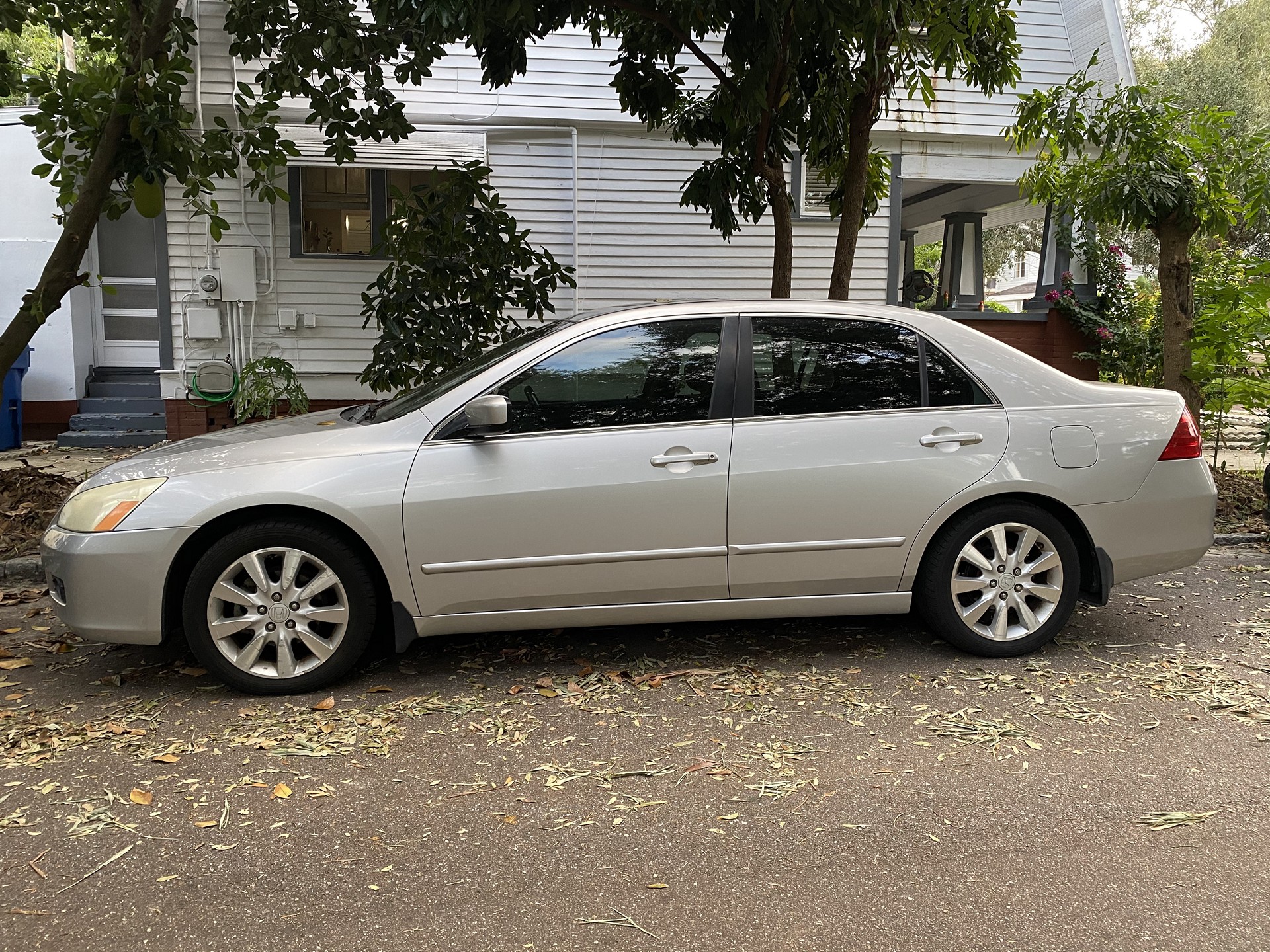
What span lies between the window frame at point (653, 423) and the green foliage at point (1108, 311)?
9.07 metres

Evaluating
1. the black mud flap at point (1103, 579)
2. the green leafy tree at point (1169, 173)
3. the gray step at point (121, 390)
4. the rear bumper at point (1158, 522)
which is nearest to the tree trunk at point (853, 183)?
the green leafy tree at point (1169, 173)

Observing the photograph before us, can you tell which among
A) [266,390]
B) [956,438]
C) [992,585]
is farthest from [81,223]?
[992,585]

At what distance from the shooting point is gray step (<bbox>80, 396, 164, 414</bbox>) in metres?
11.8

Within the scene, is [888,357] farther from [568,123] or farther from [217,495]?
[568,123]

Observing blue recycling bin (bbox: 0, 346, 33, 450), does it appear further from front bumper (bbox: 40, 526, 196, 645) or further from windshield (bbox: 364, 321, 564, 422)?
front bumper (bbox: 40, 526, 196, 645)

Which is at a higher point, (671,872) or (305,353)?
(305,353)

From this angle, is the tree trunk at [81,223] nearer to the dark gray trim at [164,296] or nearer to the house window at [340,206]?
the dark gray trim at [164,296]

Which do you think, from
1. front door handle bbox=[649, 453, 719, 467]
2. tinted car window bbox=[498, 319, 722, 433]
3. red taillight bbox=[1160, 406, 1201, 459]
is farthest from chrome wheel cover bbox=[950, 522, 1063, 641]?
tinted car window bbox=[498, 319, 722, 433]

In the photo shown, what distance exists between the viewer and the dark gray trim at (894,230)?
1197cm

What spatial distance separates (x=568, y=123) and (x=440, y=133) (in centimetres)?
147

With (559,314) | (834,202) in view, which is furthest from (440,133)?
(834,202)

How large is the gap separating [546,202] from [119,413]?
5526 mm

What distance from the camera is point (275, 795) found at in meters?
3.41

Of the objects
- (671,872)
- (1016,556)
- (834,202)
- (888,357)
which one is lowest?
(671,872)
